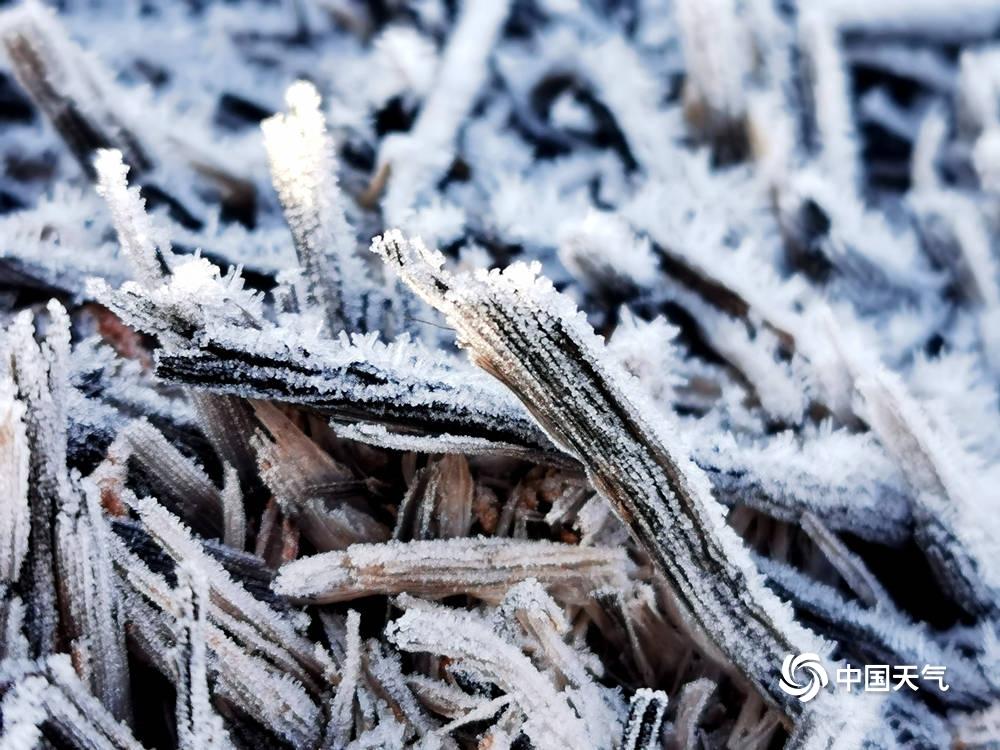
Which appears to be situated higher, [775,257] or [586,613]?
[775,257]

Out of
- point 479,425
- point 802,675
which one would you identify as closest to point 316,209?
point 479,425

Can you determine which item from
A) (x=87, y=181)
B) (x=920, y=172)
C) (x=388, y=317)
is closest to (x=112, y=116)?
(x=87, y=181)

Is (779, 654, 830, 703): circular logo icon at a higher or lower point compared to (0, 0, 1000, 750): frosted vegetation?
lower

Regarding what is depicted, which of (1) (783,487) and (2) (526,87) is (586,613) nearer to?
(1) (783,487)

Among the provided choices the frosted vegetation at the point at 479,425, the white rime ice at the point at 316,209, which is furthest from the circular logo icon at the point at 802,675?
the white rime ice at the point at 316,209

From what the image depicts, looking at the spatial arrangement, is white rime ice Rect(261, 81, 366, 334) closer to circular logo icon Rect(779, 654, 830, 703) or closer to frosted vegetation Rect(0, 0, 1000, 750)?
frosted vegetation Rect(0, 0, 1000, 750)

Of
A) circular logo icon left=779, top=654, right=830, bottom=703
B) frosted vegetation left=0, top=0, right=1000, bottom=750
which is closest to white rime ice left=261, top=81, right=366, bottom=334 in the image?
frosted vegetation left=0, top=0, right=1000, bottom=750

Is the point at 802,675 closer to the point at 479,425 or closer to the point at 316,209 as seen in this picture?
the point at 479,425

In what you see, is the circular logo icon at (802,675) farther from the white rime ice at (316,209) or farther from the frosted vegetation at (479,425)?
the white rime ice at (316,209)
